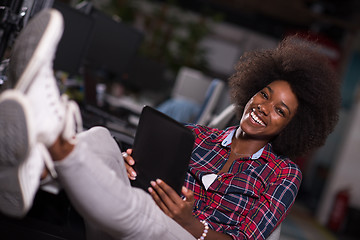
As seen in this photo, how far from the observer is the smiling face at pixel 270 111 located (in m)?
1.57

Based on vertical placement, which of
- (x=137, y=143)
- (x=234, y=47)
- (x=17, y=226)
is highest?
(x=234, y=47)

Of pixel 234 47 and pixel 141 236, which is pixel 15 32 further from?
pixel 234 47

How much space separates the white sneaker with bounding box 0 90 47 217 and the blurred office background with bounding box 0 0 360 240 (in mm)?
992

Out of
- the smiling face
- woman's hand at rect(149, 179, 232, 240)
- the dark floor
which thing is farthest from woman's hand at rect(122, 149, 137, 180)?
the dark floor

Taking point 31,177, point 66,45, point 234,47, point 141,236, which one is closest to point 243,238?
point 141,236

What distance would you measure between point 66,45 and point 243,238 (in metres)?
1.69

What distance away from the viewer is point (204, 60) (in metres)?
7.46

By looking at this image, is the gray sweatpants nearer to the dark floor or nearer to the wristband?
the wristband

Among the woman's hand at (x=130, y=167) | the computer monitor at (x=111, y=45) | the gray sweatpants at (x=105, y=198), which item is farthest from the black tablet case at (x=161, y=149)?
the computer monitor at (x=111, y=45)

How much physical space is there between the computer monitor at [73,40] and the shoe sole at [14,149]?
157 centimetres

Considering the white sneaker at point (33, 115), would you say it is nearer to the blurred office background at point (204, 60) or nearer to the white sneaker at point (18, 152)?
the white sneaker at point (18, 152)

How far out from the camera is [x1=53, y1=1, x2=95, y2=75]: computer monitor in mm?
2580

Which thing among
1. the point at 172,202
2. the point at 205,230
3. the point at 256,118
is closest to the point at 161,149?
the point at 172,202

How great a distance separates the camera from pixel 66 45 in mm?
2615
